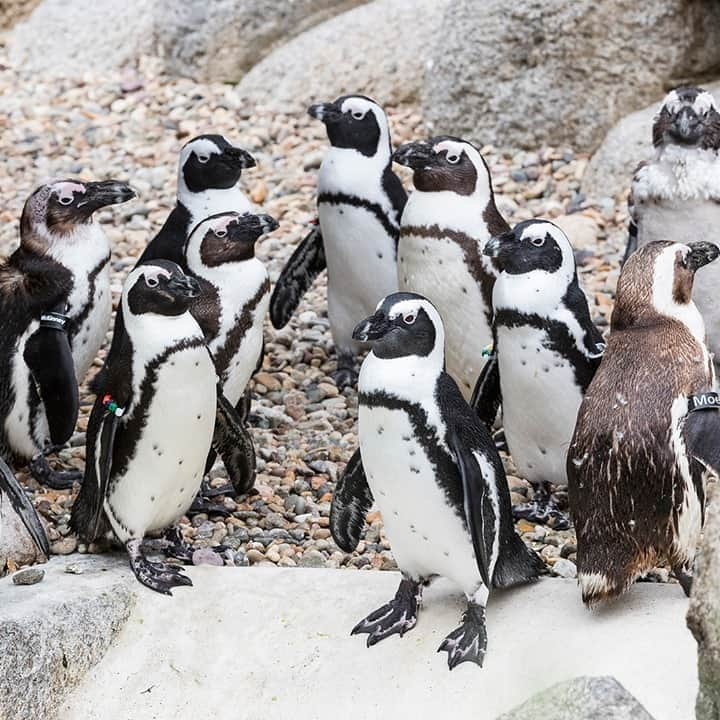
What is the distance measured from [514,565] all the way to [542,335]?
36.8 inches

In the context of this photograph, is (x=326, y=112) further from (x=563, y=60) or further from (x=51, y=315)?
(x=563, y=60)

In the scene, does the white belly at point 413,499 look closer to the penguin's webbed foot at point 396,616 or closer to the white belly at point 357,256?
the penguin's webbed foot at point 396,616

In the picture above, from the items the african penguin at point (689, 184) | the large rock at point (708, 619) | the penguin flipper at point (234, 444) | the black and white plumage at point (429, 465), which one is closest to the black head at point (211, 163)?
the penguin flipper at point (234, 444)

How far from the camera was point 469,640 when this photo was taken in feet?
12.4

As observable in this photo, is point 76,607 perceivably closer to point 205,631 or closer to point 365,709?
point 205,631

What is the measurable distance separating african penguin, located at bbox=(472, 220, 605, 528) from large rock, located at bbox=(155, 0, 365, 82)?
5497 mm

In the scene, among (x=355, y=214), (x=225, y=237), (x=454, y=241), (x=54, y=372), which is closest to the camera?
(x=54, y=372)

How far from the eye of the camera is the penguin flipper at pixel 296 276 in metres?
6.45

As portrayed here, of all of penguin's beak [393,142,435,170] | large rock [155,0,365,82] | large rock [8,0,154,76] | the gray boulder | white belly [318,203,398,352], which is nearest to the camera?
the gray boulder

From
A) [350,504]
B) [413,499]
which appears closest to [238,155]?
[350,504]

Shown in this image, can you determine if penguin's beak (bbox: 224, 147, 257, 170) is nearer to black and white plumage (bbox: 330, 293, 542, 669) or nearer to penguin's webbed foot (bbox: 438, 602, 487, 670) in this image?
black and white plumage (bbox: 330, 293, 542, 669)

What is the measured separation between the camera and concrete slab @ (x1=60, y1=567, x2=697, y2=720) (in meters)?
3.57

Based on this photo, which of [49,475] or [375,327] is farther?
[49,475]

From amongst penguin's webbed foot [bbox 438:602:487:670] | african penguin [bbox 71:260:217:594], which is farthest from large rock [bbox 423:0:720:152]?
penguin's webbed foot [bbox 438:602:487:670]
